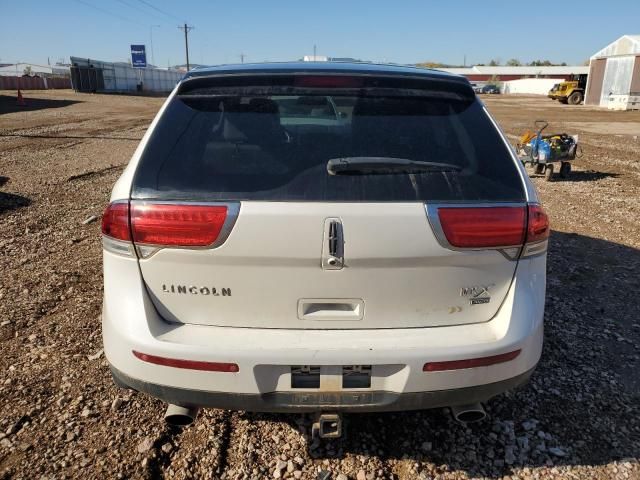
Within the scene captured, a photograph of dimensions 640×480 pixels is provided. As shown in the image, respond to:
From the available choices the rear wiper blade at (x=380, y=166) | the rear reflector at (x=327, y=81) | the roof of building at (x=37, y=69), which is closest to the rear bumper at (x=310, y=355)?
the rear wiper blade at (x=380, y=166)

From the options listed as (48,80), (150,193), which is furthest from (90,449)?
(48,80)

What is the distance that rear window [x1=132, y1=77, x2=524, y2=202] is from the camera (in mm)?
1964

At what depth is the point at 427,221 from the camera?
193cm

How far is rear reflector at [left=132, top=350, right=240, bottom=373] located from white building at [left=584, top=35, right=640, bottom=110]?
4253 centimetres

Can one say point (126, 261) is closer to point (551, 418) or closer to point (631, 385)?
point (551, 418)

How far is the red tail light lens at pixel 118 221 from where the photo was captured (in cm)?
199

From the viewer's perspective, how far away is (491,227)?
6.50 ft

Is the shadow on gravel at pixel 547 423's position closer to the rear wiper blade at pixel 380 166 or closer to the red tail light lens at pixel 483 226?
the red tail light lens at pixel 483 226

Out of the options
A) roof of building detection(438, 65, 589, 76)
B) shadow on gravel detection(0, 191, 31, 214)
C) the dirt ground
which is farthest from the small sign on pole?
the dirt ground

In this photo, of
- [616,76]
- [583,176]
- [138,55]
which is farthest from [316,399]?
[138,55]

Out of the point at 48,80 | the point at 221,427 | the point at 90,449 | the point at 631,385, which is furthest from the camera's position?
the point at 48,80

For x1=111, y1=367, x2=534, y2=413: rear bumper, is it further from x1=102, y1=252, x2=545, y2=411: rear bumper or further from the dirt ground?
the dirt ground

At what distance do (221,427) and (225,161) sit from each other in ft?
4.78

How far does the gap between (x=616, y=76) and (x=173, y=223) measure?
46.6m
